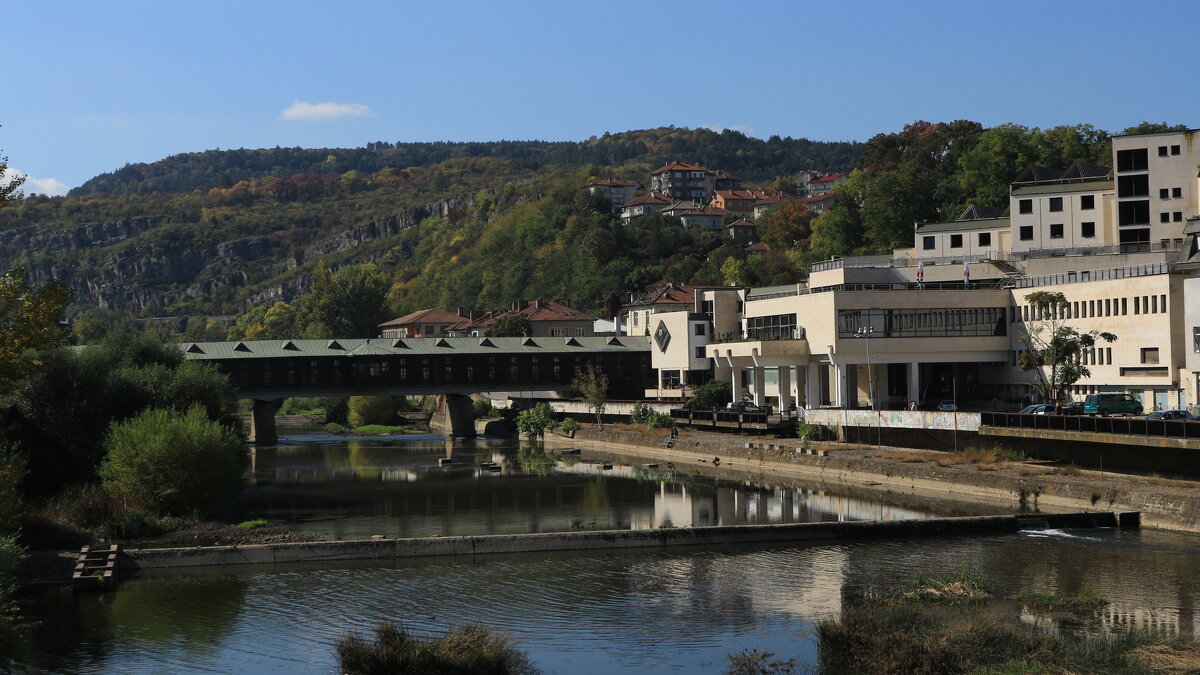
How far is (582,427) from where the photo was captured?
263 feet

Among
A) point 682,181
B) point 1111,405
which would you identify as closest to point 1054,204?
point 1111,405

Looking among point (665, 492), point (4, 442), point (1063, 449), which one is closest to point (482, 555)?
point (4, 442)

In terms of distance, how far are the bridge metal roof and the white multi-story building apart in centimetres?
1426

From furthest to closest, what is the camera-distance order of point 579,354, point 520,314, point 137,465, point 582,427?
1. point 520,314
2. point 579,354
3. point 582,427
4. point 137,465

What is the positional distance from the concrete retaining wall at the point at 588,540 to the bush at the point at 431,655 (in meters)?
11.8

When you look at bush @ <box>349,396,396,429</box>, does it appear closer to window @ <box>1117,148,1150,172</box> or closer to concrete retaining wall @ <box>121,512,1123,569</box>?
window @ <box>1117,148,1150,172</box>

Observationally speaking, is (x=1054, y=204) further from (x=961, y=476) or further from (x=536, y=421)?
(x=536, y=421)

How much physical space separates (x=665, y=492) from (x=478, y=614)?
24572 millimetres

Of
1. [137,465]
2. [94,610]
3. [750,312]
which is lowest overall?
[94,610]

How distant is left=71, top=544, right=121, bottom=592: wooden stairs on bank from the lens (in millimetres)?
30203

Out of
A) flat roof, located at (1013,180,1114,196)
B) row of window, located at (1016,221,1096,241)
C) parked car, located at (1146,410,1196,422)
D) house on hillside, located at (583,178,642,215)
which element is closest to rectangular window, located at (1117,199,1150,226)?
row of window, located at (1016,221,1096,241)

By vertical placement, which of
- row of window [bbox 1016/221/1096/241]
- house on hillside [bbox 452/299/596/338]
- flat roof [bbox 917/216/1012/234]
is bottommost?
house on hillside [bbox 452/299/596/338]

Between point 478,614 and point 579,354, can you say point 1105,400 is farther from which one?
point 579,354

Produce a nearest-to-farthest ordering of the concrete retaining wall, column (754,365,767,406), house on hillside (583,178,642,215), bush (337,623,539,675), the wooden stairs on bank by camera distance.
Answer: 1. bush (337,623,539,675)
2. the wooden stairs on bank
3. the concrete retaining wall
4. column (754,365,767,406)
5. house on hillside (583,178,642,215)
